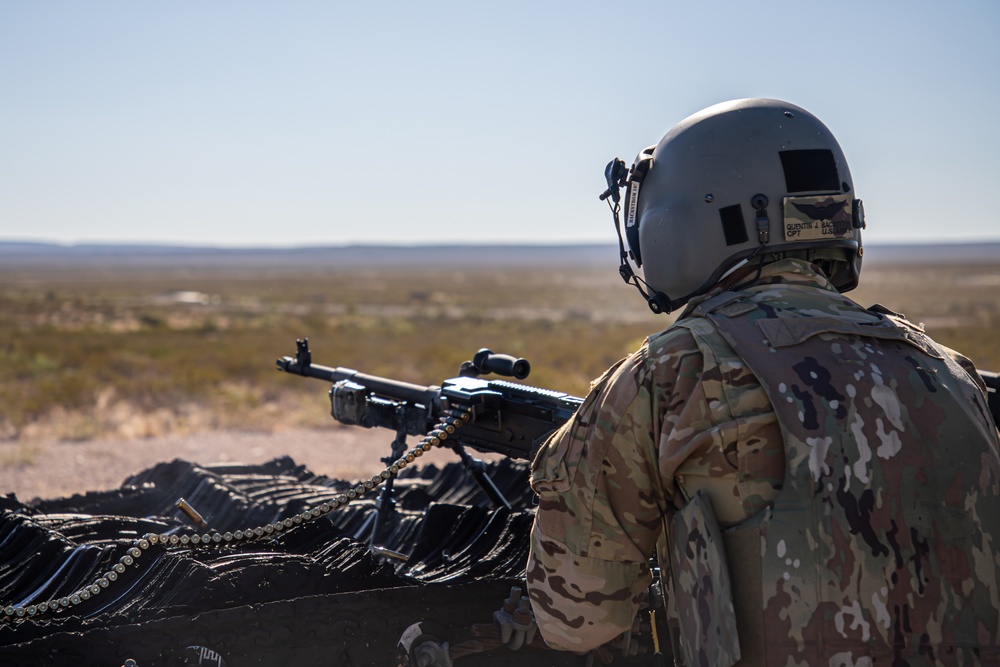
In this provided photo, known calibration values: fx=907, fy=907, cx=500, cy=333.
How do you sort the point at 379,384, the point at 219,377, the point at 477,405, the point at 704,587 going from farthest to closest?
the point at 219,377, the point at 379,384, the point at 477,405, the point at 704,587

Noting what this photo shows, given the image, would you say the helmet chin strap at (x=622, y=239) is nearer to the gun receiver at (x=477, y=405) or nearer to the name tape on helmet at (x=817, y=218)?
the name tape on helmet at (x=817, y=218)

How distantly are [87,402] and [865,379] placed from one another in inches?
580

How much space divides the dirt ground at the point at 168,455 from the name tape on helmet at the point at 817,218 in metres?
7.92

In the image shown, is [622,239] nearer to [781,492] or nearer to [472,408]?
[781,492]

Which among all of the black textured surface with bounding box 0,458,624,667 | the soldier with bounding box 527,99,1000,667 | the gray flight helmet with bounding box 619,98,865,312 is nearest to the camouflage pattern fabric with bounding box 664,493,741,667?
the soldier with bounding box 527,99,1000,667

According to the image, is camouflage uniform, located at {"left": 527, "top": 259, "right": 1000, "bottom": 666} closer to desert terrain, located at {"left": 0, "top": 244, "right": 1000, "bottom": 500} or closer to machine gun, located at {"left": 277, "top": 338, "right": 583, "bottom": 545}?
machine gun, located at {"left": 277, "top": 338, "right": 583, "bottom": 545}

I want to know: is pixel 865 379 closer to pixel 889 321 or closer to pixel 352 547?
pixel 889 321

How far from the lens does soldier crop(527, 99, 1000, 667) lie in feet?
6.96

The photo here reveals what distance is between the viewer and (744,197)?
2.66 m

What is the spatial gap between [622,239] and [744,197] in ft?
1.96

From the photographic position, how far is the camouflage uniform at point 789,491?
212 centimetres

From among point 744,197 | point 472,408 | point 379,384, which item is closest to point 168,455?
point 379,384

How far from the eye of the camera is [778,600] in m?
2.13

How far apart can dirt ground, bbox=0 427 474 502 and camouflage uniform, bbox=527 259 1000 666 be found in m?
7.86
